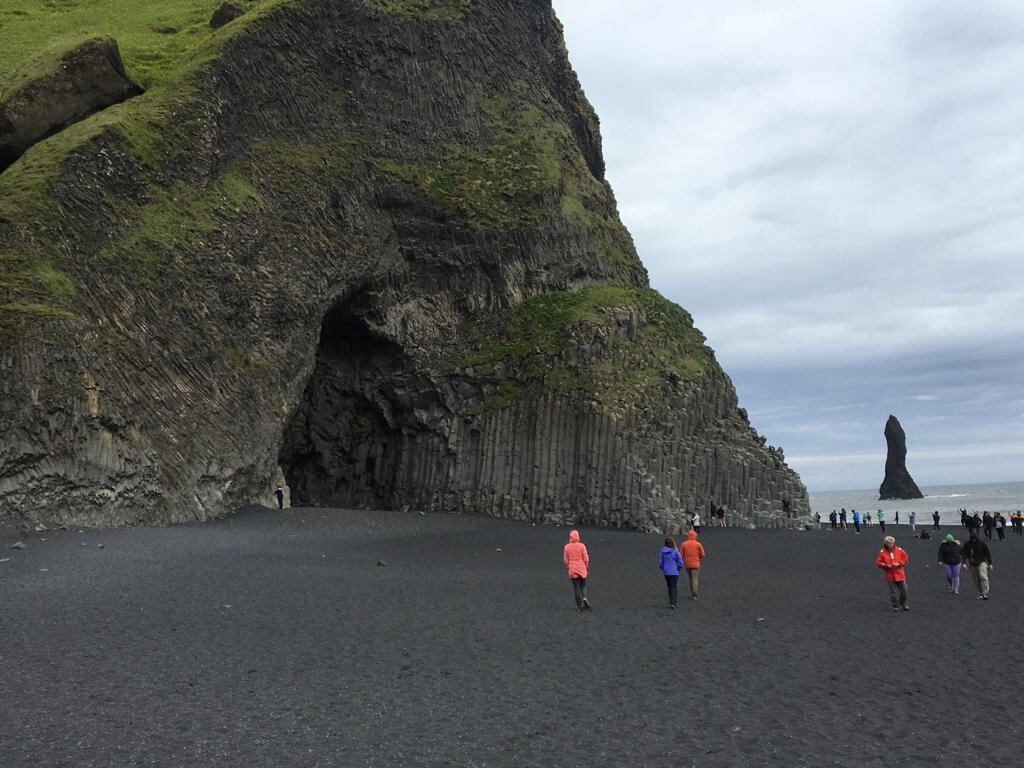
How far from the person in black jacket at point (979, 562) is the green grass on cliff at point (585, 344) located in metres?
21.8

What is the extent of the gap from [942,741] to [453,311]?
132 feet

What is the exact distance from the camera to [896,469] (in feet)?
523

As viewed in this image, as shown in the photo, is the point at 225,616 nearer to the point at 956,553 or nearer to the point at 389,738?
the point at 389,738

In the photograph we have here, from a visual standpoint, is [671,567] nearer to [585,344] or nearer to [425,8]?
[585,344]

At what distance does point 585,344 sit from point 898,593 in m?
26.9

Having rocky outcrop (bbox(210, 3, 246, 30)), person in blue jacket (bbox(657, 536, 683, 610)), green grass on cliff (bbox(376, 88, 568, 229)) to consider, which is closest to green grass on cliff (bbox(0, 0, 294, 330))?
rocky outcrop (bbox(210, 3, 246, 30))

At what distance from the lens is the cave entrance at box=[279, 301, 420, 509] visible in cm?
4575

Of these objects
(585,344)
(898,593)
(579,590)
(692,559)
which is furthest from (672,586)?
(585,344)

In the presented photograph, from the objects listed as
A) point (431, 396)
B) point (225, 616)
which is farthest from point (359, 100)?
point (225, 616)

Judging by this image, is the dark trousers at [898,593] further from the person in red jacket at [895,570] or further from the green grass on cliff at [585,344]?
the green grass on cliff at [585,344]

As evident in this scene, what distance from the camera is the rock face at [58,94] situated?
38.3 m

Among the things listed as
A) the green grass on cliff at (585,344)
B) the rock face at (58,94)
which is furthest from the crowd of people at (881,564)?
the rock face at (58,94)

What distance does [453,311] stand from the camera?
47219 mm

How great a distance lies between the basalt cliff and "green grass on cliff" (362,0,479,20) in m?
0.30
